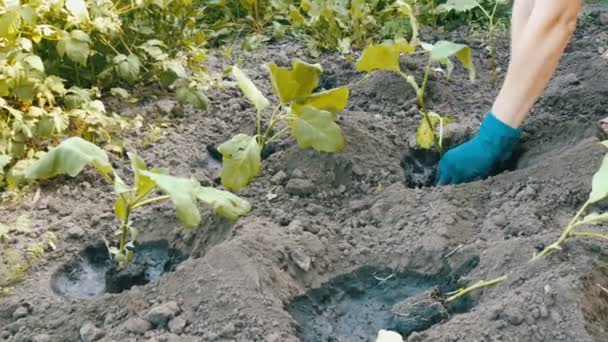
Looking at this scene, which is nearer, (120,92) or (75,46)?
(75,46)

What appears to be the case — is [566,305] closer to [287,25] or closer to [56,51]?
[56,51]

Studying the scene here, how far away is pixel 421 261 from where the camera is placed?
2111mm

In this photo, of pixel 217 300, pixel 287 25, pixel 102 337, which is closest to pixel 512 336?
pixel 217 300

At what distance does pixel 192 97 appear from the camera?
2.89 metres

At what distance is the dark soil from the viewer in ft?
5.92

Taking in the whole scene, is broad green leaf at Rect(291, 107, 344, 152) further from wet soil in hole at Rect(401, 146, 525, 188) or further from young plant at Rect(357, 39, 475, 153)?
wet soil in hole at Rect(401, 146, 525, 188)

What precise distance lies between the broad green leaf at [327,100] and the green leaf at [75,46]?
774mm

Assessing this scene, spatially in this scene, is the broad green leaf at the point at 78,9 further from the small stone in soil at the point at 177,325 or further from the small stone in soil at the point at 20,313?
the small stone in soil at the point at 177,325

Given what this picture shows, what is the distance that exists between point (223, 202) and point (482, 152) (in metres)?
0.88

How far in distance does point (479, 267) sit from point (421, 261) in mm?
176

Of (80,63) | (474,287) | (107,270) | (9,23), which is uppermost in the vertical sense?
(9,23)

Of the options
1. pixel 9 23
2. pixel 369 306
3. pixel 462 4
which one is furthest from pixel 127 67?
pixel 369 306

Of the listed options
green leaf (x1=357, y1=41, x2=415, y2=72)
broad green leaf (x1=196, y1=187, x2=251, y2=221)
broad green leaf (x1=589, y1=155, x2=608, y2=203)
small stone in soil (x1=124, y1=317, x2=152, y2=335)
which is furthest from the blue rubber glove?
small stone in soil (x1=124, y1=317, x2=152, y2=335)

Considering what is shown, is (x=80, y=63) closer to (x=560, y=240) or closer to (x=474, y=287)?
(x=474, y=287)
